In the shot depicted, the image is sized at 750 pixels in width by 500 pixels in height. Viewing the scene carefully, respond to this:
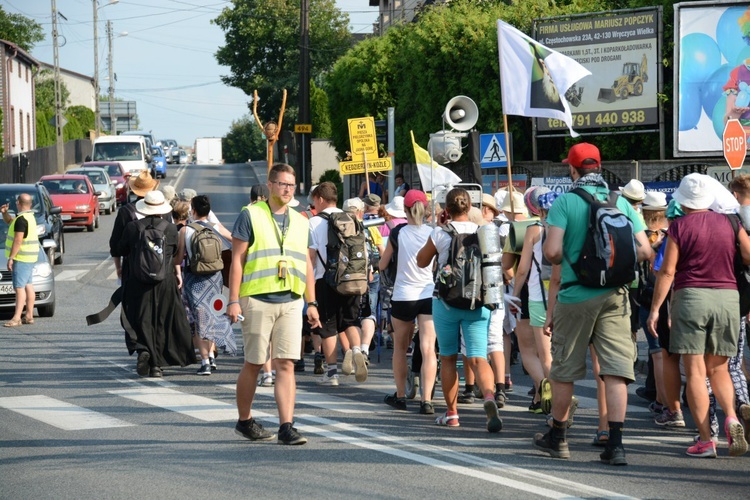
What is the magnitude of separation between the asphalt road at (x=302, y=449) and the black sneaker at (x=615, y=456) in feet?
0.26

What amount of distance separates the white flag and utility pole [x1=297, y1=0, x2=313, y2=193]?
32824 mm

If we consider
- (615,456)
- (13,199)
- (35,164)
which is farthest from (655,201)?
(35,164)

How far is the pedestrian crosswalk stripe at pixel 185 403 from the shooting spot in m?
9.30

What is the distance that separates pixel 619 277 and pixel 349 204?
199 inches

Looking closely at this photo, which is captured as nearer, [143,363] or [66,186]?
[143,363]

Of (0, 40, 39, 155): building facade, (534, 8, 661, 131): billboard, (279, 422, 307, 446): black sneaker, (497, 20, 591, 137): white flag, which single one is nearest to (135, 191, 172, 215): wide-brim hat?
(497, 20, 591, 137): white flag

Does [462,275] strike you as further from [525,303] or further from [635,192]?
[635,192]

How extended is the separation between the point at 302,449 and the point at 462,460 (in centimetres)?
109

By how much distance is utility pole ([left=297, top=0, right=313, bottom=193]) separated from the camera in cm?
4453

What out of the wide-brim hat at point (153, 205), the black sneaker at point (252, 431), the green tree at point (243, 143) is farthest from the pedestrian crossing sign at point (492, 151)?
the green tree at point (243, 143)

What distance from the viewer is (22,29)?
3295 inches

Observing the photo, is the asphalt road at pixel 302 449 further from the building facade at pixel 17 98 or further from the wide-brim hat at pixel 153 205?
the building facade at pixel 17 98

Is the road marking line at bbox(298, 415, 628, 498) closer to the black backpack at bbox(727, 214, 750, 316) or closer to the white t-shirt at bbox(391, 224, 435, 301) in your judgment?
the white t-shirt at bbox(391, 224, 435, 301)

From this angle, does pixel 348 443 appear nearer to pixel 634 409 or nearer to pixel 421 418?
pixel 421 418
